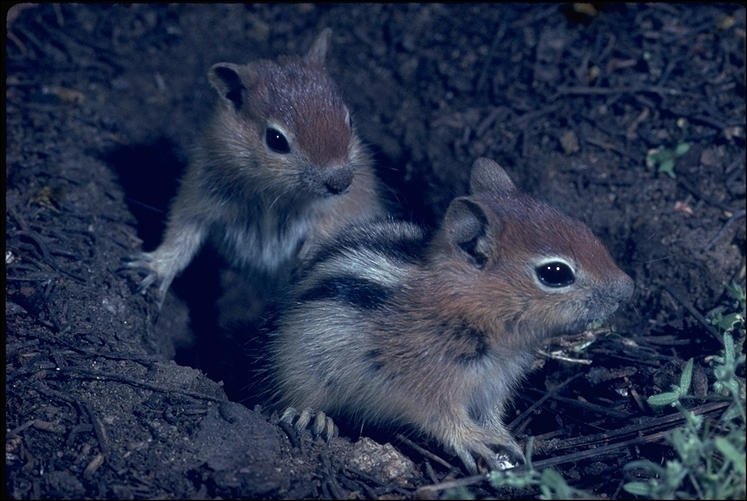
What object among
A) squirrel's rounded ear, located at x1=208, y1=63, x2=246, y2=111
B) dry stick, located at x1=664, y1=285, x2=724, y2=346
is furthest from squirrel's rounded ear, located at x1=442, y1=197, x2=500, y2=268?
squirrel's rounded ear, located at x1=208, y1=63, x2=246, y2=111

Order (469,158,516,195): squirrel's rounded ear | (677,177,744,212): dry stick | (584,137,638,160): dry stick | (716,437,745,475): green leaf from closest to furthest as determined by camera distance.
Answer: (716,437,745,475): green leaf → (469,158,516,195): squirrel's rounded ear → (677,177,744,212): dry stick → (584,137,638,160): dry stick

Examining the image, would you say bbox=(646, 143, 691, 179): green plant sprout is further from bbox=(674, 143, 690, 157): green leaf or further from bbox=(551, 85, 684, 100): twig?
bbox=(551, 85, 684, 100): twig

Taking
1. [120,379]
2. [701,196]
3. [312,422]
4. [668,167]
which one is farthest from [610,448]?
[120,379]

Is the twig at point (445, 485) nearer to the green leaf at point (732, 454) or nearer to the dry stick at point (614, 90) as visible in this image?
the green leaf at point (732, 454)

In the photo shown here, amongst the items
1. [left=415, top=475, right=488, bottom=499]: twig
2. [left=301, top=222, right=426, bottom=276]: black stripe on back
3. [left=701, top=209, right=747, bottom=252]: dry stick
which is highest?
Result: [left=701, top=209, right=747, bottom=252]: dry stick

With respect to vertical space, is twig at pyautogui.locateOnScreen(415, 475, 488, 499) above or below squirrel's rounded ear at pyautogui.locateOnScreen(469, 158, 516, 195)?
below

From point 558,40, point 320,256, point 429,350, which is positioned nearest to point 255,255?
point 320,256
